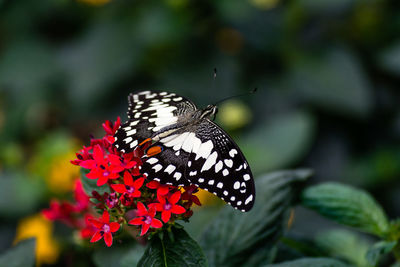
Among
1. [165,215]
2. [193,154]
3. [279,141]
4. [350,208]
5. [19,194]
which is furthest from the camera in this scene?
[279,141]

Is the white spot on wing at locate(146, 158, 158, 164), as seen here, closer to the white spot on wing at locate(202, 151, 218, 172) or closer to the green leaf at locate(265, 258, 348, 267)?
the white spot on wing at locate(202, 151, 218, 172)

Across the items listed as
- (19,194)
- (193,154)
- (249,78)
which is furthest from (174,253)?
(249,78)

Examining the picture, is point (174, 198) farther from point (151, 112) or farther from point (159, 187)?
point (151, 112)

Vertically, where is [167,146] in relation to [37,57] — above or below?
above

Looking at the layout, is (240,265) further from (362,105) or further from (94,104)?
(94,104)

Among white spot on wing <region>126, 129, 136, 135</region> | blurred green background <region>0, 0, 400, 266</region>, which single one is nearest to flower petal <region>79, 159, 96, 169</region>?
white spot on wing <region>126, 129, 136, 135</region>

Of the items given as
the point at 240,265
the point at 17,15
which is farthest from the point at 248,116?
the point at 17,15
